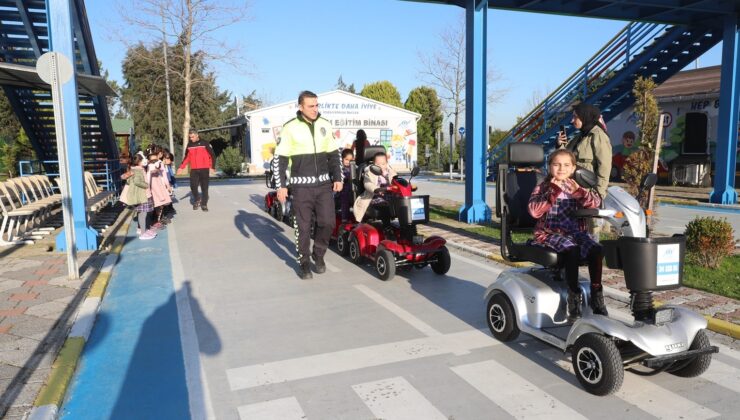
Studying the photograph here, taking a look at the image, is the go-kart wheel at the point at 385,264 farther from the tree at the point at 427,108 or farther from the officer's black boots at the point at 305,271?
the tree at the point at 427,108

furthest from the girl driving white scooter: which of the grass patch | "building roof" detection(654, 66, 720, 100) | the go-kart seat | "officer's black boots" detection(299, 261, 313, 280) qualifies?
"building roof" detection(654, 66, 720, 100)

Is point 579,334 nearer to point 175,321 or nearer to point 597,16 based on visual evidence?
point 175,321

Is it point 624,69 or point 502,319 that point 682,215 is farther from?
point 502,319

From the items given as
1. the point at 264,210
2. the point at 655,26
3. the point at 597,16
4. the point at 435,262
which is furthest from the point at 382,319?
the point at 655,26

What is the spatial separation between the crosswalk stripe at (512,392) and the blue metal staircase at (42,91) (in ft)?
34.8

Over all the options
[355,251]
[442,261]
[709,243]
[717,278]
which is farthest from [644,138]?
[355,251]

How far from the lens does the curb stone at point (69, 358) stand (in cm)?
336

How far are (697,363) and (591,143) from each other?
3193 mm

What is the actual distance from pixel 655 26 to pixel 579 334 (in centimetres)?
1362

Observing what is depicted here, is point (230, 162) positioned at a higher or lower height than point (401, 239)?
higher

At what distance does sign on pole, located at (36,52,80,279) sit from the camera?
614cm

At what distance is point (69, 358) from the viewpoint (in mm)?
4145

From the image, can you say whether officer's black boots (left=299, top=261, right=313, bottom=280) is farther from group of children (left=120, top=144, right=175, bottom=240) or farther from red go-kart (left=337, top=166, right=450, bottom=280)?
group of children (left=120, top=144, right=175, bottom=240)

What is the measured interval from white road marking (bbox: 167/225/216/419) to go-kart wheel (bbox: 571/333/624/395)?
7.88ft
